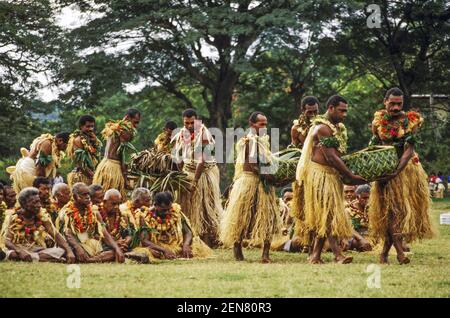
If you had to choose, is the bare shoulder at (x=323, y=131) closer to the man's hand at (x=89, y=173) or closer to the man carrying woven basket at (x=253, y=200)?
the man carrying woven basket at (x=253, y=200)

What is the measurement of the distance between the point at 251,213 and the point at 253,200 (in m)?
0.14

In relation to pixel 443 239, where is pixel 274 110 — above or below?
above

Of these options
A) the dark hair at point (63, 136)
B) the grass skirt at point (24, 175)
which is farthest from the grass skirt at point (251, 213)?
the grass skirt at point (24, 175)

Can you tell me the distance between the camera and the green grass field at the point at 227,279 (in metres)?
6.63

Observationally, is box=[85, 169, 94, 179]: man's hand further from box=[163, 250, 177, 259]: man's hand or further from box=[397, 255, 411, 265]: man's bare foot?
box=[397, 255, 411, 265]: man's bare foot

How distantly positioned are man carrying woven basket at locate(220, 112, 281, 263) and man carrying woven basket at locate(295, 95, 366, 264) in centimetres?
42

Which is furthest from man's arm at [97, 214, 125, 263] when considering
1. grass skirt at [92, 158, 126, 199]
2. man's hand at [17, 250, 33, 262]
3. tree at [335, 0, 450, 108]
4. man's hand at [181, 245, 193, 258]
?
tree at [335, 0, 450, 108]

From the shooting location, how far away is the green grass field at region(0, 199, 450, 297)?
6.63m

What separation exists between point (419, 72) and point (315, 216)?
16702mm

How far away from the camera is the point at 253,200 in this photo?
925cm

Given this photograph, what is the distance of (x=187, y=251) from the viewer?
9703 millimetres
